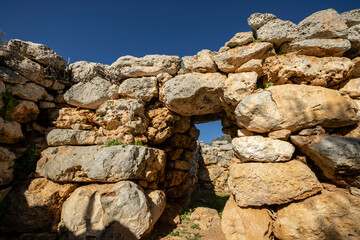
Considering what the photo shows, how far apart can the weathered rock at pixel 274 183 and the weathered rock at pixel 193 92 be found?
8.16 feet

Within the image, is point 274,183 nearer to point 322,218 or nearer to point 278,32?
point 322,218

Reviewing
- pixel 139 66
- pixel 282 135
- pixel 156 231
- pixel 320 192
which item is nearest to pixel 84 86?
pixel 139 66

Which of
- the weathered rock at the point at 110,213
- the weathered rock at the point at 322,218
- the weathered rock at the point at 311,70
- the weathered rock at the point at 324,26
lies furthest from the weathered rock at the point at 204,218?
the weathered rock at the point at 324,26

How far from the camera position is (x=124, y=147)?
4.22m

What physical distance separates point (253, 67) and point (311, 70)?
1.31 meters

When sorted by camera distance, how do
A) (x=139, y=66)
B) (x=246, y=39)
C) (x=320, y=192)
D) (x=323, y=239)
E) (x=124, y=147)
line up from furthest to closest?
(x=139, y=66) < (x=246, y=39) < (x=124, y=147) < (x=320, y=192) < (x=323, y=239)

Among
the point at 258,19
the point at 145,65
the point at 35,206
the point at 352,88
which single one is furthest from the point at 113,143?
the point at 352,88

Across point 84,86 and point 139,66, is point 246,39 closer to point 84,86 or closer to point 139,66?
point 139,66

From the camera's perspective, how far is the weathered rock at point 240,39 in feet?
15.2

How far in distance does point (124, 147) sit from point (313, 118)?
448cm

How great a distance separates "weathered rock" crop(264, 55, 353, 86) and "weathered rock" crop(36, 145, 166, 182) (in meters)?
4.16

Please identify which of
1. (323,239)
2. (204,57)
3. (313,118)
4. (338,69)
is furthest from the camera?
(204,57)

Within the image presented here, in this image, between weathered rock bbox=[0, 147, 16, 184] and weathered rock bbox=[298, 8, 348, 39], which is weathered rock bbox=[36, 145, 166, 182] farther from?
weathered rock bbox=[298, 8, 348, 39]

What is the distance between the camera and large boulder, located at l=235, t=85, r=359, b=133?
3.41 m
